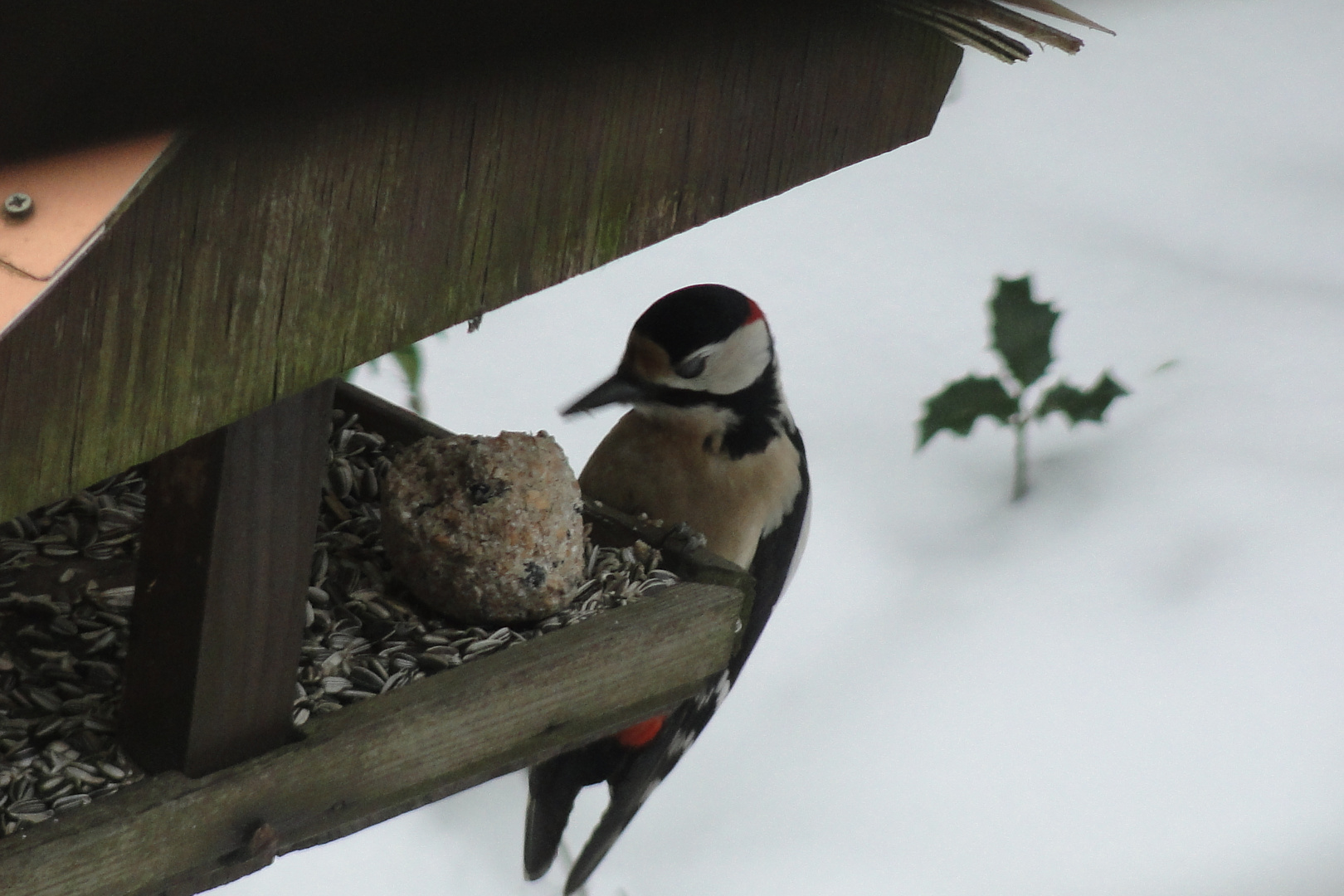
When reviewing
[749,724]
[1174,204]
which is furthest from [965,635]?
[1174,204]

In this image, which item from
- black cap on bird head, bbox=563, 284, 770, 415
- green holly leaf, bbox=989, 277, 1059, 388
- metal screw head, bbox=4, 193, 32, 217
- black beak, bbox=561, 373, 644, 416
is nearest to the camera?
metal screw head, bbox=4, 193, 32, 217

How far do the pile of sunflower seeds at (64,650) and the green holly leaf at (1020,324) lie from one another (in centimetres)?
165

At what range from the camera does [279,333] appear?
28.5 inches

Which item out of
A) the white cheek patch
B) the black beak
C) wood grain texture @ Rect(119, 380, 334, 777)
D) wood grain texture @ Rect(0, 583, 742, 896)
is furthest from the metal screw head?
the white cheek patch

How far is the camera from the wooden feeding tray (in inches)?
35.2

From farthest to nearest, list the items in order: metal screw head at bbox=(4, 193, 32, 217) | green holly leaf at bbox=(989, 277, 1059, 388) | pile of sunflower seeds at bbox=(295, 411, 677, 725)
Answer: green holly leaf at bbox=(989, 277, 1059, 388), pile of sunflower seeds at bbox=(295, 411, 677, 725), metal screw head at bbox=(4, 193, 32, 217)

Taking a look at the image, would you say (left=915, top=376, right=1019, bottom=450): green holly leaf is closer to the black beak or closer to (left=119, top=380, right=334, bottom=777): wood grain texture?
the black beak

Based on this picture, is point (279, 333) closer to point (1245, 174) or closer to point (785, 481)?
point (785, 481)

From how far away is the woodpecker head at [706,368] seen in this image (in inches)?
61.4

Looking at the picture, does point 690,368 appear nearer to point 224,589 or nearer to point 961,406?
point 224,589

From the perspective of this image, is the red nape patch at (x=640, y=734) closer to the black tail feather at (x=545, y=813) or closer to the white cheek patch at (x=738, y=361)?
the black tail feather at (x=545, y=813)

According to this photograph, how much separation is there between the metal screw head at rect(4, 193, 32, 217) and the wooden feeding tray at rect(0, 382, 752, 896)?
0.96 feet

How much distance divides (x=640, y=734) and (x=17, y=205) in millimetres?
1111

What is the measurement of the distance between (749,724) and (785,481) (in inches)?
41.9
